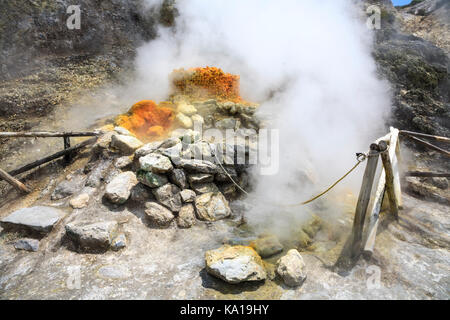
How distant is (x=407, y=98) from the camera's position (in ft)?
Answer: 29.6

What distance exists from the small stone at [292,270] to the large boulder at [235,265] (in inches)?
10.1

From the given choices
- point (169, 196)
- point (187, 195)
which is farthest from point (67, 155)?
point (187, 195)

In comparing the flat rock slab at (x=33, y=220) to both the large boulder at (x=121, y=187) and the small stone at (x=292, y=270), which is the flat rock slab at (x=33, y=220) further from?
the small stone at (x=292, y=270)

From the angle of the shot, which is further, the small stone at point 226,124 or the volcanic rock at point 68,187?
the small stone at point 226,124

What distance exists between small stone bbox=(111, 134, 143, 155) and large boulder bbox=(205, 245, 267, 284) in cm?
303

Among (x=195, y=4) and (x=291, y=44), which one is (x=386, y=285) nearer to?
(x=291, y=44)

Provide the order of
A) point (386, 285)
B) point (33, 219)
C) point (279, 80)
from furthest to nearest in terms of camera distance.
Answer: point (279, 80) → point (33, 219) → point (386, 285)

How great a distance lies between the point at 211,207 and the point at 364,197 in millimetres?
2635

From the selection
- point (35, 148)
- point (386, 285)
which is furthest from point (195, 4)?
point (386, 285)

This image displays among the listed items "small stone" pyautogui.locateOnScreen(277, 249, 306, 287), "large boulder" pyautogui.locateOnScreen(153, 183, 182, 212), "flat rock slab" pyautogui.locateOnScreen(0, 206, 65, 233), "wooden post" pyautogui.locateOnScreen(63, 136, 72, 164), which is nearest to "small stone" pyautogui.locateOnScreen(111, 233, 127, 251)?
"large boulder" pyautogui.locateOnScreen(153, 183, 182, 212)

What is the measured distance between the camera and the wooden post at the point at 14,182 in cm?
490

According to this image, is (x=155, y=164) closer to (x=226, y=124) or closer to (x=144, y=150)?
(x=144, y=150)

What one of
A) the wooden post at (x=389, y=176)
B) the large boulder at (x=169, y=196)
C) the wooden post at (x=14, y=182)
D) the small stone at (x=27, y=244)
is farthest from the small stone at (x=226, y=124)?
the small stone at (x=27, y=244)

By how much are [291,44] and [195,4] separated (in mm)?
5165
